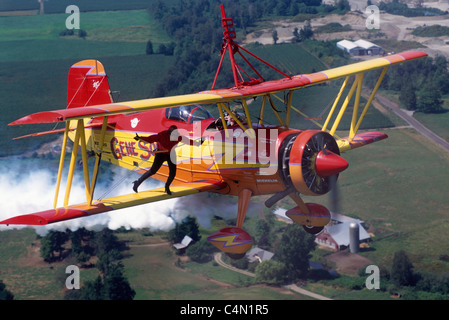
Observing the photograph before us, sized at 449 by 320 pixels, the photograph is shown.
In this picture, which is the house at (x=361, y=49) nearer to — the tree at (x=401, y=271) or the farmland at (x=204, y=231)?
the farmland at (x=204, y=231)

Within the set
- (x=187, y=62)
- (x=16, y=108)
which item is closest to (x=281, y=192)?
(x=16, y=108)

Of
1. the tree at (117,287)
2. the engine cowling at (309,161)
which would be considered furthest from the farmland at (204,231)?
the engine cowling at (309,161)

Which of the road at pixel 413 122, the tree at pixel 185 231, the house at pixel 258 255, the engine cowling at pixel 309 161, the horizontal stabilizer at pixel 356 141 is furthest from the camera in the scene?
the road at pixel 413 122

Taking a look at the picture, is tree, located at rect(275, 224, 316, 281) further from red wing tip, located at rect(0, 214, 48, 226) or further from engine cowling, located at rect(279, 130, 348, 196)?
red wing tip, located at rect(0, 214, 48, 226)

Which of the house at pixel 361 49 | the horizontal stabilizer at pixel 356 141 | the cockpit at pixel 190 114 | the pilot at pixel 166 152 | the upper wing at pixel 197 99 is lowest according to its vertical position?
the house at pixel 361 49

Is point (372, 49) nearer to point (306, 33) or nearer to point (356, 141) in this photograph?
point (306, 33)

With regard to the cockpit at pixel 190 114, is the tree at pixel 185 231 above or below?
below

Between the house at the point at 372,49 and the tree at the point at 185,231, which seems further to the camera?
the house at the point at 372,49
